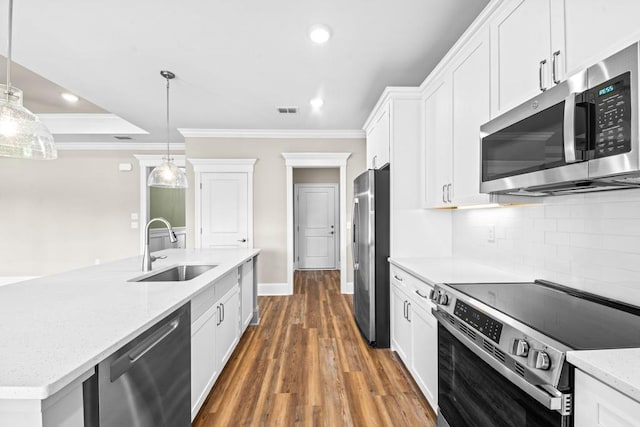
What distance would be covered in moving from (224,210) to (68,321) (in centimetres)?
377

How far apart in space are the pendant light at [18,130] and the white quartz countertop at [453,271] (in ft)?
7.88

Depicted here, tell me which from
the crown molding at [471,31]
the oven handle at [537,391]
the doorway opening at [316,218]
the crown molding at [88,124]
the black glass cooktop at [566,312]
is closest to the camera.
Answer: the oven handle at [537,391]

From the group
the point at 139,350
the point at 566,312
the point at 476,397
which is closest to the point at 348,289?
the point at 476,397

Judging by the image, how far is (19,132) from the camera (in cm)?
164

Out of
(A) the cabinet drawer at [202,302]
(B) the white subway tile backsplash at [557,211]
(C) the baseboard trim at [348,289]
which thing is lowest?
(C) the baseboard trim at [348,289]

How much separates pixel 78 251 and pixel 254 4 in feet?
18.5

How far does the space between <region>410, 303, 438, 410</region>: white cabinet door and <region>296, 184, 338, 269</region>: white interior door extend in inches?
189

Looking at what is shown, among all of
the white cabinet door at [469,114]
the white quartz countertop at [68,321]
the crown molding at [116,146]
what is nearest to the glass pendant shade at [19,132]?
the white quartz countertop at [68,321]

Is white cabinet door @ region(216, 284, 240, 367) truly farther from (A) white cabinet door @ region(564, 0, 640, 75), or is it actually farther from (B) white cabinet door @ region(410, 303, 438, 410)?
(A) white cabinet door @ region(564, 0, 640, 75)

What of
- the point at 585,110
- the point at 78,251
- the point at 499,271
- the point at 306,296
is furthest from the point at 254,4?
the point at 78,251

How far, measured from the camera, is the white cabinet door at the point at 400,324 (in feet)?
7.74

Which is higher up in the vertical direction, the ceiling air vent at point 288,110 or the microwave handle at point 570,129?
the ceiling air vent at point 288,110

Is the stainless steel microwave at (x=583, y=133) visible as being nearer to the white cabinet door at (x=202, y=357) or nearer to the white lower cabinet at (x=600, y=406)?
the white lower cabinet at (x=600, y=406)

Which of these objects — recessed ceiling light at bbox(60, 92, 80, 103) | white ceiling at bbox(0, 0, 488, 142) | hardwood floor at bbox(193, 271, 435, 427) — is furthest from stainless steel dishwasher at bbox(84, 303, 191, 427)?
recessed ceiling light at bbox(60, 92, 80, 103)
